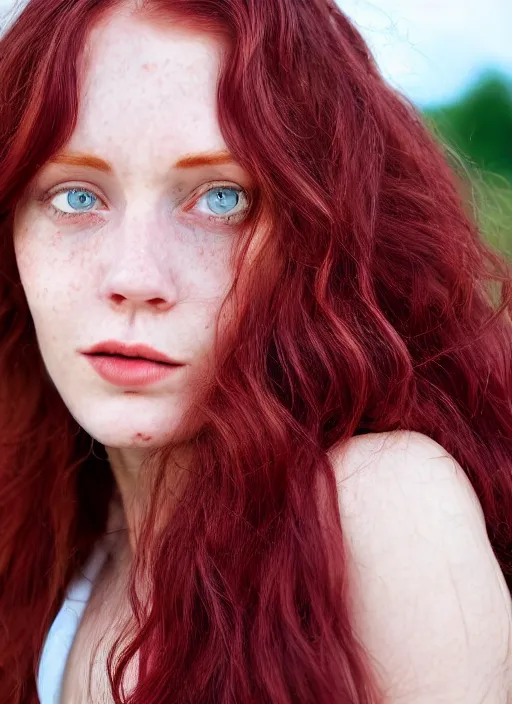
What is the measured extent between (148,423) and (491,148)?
3.20 metres

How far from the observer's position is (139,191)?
1.16 m

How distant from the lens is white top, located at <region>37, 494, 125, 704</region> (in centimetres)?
139

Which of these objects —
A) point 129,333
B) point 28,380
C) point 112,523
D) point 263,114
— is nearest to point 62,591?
point 112,523

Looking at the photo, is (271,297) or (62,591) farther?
(62,591)

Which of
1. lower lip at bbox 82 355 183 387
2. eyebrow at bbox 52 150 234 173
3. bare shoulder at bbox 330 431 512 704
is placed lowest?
bare shoulder at bbox 330 431 512 704

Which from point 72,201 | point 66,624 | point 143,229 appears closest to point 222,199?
point 143,229

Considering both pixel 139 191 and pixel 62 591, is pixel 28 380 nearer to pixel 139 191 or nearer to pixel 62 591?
pixel 62 591

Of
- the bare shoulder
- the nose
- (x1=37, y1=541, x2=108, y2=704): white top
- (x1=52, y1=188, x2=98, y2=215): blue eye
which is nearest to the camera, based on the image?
the bare shoulder

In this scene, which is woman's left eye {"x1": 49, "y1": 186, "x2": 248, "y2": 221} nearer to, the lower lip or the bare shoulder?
the lower lip

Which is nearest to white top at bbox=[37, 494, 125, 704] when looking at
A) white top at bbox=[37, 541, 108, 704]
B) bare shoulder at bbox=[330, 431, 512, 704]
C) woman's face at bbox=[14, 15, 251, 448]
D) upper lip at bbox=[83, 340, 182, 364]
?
white top at bbox=[37, 541, 108, 704]

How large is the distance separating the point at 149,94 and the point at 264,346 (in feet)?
1.22

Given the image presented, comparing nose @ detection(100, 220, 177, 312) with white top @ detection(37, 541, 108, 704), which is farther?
white top @ detection(37, 541, 108, 704)

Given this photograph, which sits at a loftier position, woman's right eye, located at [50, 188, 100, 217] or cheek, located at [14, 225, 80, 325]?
woman's right eye, located at [50, 188, 100, 217]

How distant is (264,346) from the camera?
1.14 meters
